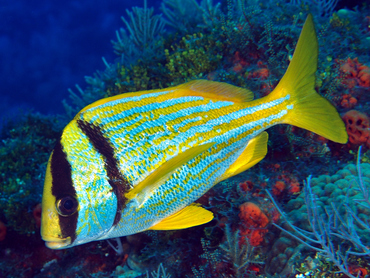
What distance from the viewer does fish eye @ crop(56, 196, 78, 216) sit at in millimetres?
1320

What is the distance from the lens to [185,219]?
164 centimetres

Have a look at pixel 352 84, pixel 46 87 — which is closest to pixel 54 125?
pixel 352 84

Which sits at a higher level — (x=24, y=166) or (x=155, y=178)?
(x=24, y=166)

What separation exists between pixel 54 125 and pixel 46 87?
75.3ft

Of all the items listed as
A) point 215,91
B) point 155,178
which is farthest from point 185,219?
point 215,91

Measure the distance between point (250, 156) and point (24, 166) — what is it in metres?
5.04

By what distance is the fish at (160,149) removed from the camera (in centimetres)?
136

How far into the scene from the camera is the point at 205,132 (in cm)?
167

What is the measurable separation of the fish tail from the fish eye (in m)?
1.57

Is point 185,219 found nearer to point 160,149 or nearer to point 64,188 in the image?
point 160,149

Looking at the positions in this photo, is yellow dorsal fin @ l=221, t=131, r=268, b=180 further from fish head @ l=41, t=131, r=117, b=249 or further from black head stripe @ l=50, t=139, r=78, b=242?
black head stripe @ l=50, t=139, r=78, b=242

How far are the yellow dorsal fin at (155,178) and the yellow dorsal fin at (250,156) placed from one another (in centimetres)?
52

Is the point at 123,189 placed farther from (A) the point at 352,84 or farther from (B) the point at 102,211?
(A) the point at 352,84

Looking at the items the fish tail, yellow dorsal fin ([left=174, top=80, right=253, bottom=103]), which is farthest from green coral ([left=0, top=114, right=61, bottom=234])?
the fish tail
